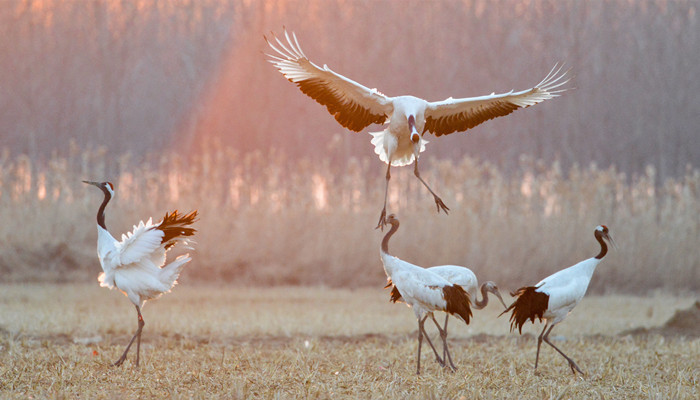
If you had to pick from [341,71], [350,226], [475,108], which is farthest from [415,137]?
[341,71]

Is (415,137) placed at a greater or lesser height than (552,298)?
greater

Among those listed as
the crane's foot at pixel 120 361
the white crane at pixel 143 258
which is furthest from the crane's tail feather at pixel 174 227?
the crane's foot at pixel 120 361

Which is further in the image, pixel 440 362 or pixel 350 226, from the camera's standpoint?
pixel 350 226

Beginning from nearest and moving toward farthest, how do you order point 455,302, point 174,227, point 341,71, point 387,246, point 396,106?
point 455,302 < point 174,227 < point 387,246 < point 396,106 < point 341,71

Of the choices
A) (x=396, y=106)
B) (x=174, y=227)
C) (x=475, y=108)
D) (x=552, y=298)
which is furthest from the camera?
(x=475, y=108)

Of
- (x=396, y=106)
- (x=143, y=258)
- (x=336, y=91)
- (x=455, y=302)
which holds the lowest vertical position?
(x=455, y=302)

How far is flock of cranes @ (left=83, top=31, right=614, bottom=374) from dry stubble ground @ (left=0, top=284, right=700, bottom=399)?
41 centimetres

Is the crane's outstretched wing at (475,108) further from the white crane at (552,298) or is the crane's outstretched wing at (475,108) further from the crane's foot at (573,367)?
the crane's foot at (573,367)

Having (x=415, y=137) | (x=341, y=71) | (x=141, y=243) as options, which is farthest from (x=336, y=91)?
(x=341, y=71)

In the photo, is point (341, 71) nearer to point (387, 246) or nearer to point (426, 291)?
point (387, 246)

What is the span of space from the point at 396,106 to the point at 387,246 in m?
1.19

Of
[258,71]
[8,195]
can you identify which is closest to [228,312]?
[8,195]

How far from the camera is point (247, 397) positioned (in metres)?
5.56

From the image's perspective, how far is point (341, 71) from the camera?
74.9 ft
